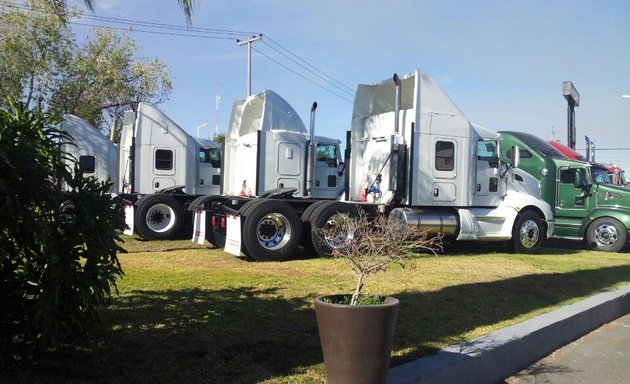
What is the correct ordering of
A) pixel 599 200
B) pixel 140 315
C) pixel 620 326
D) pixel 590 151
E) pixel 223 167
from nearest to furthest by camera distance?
pixel 140 315
pixel 620 326
pixel 223 167
pixel 599 200
pixel 590 151

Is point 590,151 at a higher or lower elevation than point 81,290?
higher

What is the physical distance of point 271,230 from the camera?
459 inches

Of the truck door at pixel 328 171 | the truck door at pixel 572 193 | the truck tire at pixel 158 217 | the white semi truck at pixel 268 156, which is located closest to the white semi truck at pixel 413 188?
the white semi truck at pixel 268 156

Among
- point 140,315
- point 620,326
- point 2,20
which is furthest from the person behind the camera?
point 2,20

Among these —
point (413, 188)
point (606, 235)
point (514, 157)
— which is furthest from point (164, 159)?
point (606, 235)

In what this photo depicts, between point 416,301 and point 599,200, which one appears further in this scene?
point 599,200

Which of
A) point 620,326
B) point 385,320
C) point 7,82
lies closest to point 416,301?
point 620,326

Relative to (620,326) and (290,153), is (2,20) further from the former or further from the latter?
(620,326)

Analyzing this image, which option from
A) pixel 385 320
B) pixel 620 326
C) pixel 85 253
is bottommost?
pixel 620 326

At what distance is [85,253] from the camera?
4633 millimetres

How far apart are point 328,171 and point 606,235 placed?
815cm

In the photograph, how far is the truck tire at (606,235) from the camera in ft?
53.7

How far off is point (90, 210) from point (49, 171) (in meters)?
0.43

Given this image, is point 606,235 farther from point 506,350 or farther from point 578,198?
point 506,350
